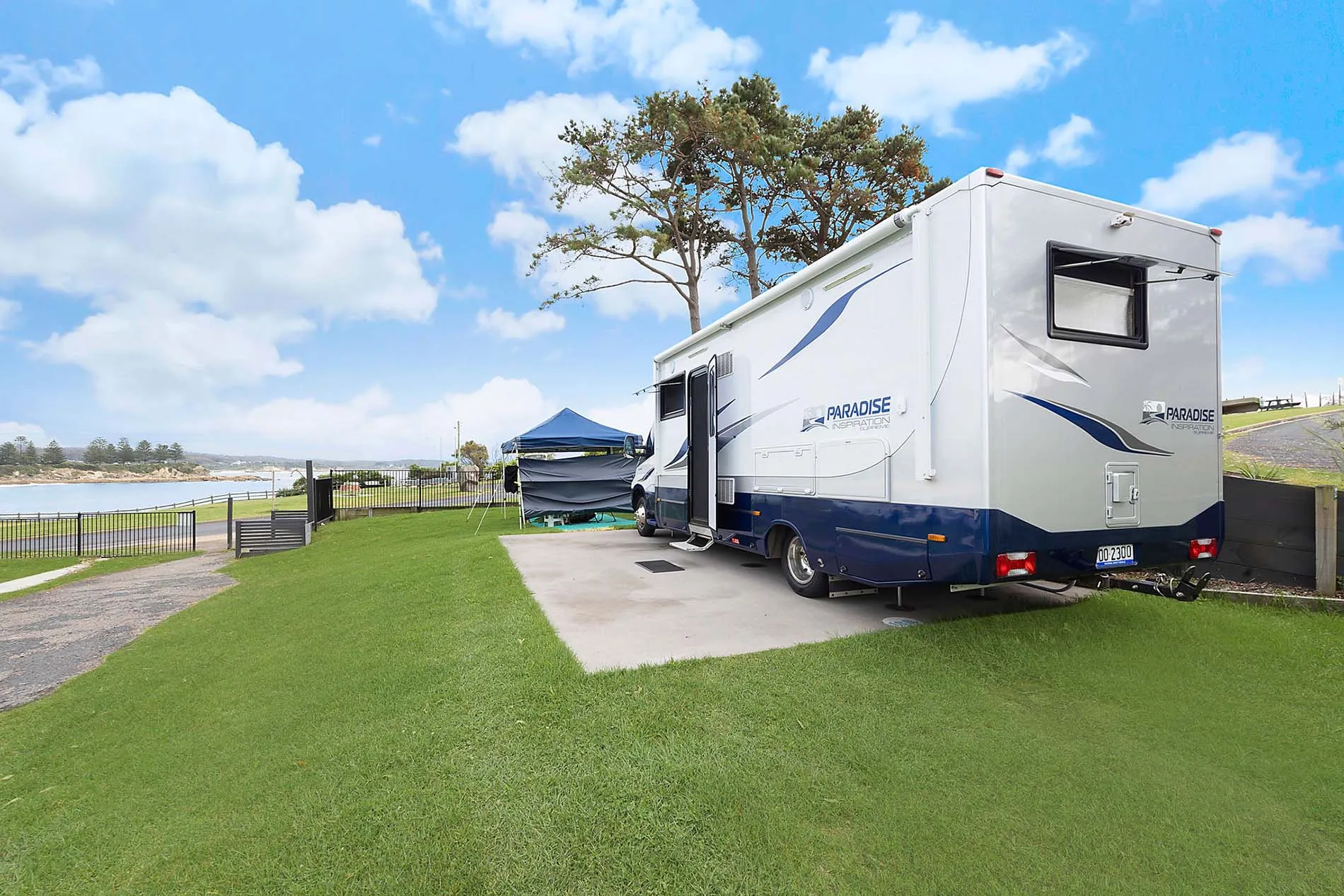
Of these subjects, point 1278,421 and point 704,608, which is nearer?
point 704,608

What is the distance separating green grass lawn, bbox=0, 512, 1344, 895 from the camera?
6.98 feet

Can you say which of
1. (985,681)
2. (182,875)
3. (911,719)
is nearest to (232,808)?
(182,875)

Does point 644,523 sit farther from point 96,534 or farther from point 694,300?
point 96,534

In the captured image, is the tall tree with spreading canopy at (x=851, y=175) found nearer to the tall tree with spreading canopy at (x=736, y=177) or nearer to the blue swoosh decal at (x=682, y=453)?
the tall tree with spreading canopy at (x=736, y=177)

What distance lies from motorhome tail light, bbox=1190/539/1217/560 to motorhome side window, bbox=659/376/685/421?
5468 mm

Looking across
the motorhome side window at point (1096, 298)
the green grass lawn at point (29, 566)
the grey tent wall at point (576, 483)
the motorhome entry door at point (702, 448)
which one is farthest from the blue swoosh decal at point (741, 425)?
the green grass lawn at point (29, 566)

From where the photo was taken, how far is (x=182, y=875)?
2.19 m

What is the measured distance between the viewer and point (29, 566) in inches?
604

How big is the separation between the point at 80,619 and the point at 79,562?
36.7 ft

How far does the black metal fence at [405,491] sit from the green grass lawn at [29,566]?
6.46m

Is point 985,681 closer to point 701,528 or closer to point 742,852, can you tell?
point 742,852

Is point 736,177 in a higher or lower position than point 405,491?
higher

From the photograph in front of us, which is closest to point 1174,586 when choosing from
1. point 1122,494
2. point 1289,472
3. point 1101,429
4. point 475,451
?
point 1122,494

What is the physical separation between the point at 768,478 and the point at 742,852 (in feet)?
12.9
